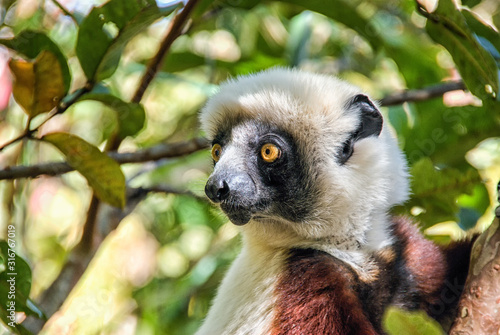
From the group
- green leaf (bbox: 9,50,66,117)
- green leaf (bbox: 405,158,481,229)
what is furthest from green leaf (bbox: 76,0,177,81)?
green leaf (bbox: 405,158,481,229)

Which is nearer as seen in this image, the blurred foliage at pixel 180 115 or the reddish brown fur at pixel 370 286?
the reddish brown fur at pixel 370 286

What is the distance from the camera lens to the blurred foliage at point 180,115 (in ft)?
7.79

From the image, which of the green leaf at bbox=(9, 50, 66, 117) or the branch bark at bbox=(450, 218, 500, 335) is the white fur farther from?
the green leaf at bbox=(9, 50, 66, 117)

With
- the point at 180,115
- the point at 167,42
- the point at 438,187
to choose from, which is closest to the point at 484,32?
the point at 438,187

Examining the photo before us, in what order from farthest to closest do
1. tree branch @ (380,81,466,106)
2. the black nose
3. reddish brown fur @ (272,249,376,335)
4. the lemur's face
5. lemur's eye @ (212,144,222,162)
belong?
1. tree branch @ (380,81,466,106)
2. lemur's eye @ (212,144,222,162)
3. the lemur's face
4. the black nose
5. reddish brown fur @ (272,249,376,335)

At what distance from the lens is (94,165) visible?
2436 millimetres

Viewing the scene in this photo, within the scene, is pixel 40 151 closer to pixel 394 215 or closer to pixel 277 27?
pixel 277 27

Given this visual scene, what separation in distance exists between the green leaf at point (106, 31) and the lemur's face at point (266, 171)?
66 centimetres

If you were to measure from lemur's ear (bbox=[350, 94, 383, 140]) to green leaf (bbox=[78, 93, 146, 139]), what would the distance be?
105 centimetres

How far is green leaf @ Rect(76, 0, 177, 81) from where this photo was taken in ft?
7.89

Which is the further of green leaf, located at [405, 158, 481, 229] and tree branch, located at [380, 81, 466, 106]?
tree branch, located at [380, 81, 466, 106]

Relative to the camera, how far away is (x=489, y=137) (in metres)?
3.19

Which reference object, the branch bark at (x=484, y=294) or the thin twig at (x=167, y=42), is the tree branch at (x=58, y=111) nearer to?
the thin twig at (x=167, y=42)

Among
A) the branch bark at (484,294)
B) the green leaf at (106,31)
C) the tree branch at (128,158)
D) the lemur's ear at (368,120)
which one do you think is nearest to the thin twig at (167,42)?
the green leaf at (106,31)
